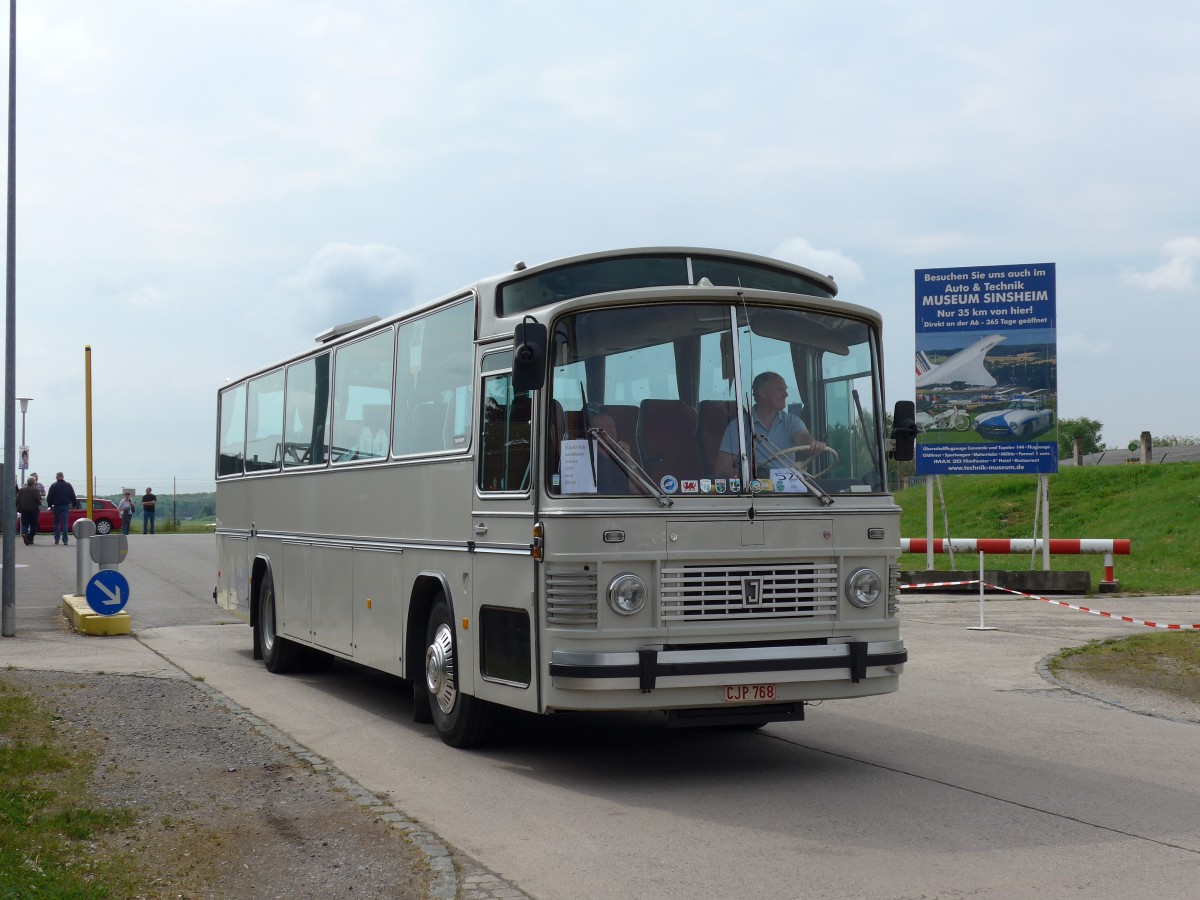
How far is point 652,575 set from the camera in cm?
827

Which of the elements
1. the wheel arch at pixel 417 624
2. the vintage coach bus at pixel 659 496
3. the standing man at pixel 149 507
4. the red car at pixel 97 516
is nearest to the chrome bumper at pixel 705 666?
the vintage coach bus at pixel 659 496

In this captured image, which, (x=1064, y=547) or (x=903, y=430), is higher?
(x=903, y=430)

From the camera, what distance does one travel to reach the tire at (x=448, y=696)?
9617 mm

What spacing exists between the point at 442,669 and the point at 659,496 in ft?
8.21

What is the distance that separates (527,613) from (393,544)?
2.72m

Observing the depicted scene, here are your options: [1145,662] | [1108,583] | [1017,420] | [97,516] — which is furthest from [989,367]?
[97,516]

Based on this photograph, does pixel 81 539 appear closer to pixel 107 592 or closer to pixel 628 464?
pixel 107 592

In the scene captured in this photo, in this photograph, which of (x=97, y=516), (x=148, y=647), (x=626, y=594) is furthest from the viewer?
(x=97, y=516)

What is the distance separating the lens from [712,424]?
861cm

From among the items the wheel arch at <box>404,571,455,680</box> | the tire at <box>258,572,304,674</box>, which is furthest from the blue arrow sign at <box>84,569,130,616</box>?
the wheel arch at <box>404,571,455,680</box>

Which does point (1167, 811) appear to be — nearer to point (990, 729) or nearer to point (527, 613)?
point (990, 729)

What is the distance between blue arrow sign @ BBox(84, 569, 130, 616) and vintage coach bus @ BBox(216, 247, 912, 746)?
337 inches

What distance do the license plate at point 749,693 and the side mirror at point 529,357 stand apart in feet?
6.98

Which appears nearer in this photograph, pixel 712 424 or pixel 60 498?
pixel 712 424
